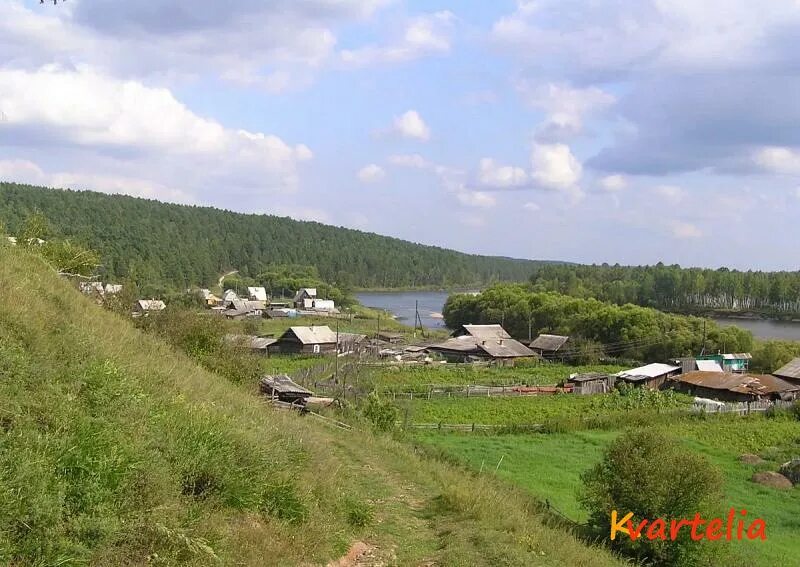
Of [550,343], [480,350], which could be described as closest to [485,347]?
[480,350]

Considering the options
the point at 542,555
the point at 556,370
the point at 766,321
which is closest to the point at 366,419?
the point at 542,555

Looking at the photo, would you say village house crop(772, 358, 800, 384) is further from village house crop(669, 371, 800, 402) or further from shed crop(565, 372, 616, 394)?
shed crop(565, 372, 616, 394)

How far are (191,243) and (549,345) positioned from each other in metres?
108

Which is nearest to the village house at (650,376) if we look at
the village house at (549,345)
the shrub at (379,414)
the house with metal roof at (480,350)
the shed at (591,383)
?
the shed at (591,383)

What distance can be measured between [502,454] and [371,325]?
64386 millimetres

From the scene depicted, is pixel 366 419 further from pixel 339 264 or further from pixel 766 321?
pixel 339 264

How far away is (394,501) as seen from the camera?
1043 centimetres

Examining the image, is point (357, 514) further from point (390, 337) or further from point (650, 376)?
point (390, 337)

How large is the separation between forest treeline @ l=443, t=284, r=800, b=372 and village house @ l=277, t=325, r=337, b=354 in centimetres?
2294

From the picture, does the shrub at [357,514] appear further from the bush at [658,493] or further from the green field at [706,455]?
the green field at [706,455]

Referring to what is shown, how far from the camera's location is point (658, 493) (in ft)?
38.1

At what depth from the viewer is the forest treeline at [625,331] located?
5644 cm

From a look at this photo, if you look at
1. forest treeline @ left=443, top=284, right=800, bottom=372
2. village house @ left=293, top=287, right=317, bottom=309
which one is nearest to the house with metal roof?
forest treeline @ left=443, top=284, right=800, bottom=372

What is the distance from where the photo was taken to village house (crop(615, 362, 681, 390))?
44.8 metres
